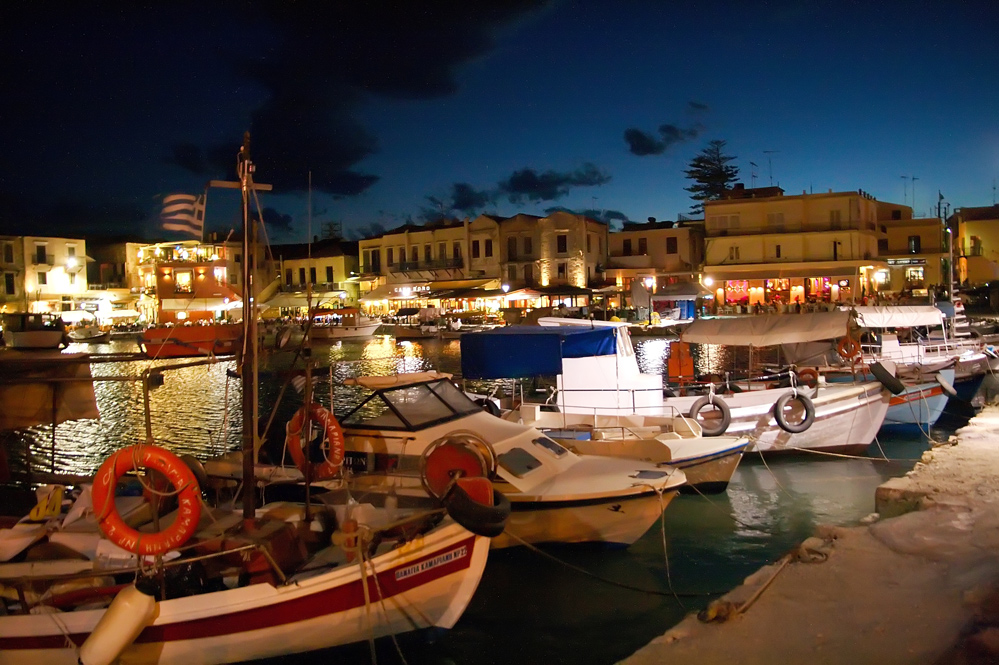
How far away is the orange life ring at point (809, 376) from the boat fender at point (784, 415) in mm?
1589

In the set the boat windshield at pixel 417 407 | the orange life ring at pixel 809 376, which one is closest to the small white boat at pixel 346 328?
the orange life ring at pixel 809 376

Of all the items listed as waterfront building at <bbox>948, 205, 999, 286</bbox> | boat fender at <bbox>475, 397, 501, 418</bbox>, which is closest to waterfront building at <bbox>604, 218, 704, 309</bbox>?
waterfront building at <bbox>948, 205, 999, 286</bbox>

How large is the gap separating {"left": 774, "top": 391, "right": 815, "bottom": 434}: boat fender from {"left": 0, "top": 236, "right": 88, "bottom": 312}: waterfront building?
75163 mm

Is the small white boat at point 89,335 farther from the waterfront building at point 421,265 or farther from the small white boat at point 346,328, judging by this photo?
the waterfront building at point 421,265

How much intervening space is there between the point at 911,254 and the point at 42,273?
81.1 meters

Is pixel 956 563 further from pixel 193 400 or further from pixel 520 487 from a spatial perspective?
pixel 193 400

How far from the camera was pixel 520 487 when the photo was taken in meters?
10.7

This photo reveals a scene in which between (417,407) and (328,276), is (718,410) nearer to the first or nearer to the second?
(417,407)

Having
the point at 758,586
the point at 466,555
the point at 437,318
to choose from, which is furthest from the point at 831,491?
the point at 437,318

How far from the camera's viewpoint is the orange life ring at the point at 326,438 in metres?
10.4

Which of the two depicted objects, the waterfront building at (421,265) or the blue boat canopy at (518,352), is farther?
the waterfront building at (421,265)

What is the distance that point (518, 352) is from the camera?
46.0 feet

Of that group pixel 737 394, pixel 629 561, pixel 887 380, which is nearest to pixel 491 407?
pixel 629 561

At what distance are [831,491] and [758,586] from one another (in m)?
8.97
